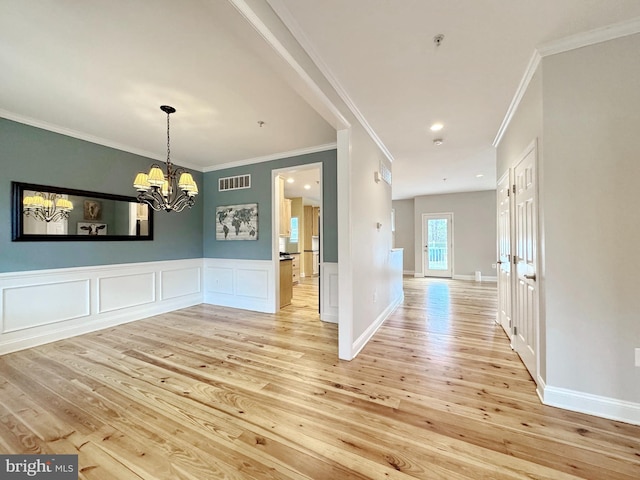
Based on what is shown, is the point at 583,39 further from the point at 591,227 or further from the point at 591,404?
the point at 591,404

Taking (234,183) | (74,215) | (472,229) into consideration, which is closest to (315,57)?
(234,183)

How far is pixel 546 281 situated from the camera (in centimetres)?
190

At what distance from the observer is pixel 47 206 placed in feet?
10.8

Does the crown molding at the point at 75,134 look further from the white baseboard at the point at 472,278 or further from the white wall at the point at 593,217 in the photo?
the white baseboard at the point at 472,278

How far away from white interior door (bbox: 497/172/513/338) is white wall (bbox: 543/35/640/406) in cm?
116

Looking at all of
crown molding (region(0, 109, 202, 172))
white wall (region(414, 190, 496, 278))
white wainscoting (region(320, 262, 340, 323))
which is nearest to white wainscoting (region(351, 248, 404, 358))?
white wainscoting (region(320, 262, 340, 323))

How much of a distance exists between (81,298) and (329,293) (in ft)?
11.4

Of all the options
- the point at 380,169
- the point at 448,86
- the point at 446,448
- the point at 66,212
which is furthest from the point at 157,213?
the point at 446,448

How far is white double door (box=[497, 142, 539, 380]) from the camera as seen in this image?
7.16 ft

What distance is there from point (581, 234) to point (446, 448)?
5.56 ft

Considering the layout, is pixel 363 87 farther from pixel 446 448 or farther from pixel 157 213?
pixel 157 213

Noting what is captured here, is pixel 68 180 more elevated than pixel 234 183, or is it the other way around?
pixel 234 183

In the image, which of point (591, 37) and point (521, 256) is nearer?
point (591, 37)

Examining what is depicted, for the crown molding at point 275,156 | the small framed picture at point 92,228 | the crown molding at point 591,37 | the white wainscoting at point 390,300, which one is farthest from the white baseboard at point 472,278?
the small framed picture at point 92,228
